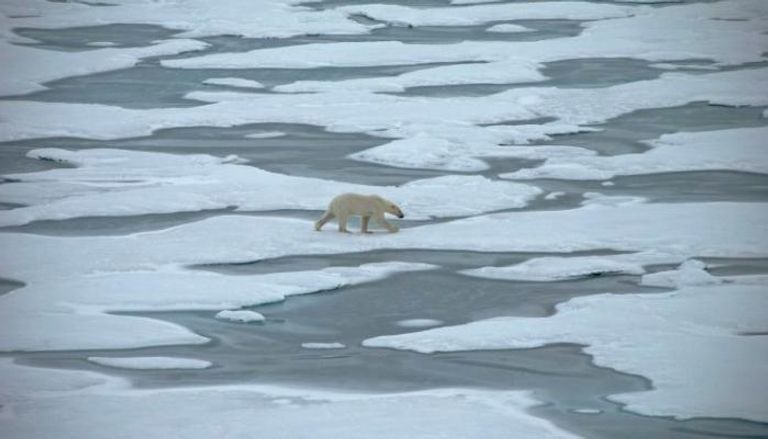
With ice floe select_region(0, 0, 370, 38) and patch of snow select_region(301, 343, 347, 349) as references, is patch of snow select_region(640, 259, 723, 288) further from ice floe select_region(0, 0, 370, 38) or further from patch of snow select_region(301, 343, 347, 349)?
ice floe select_region(0, 0, 370, 38)

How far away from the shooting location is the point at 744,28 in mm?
23875

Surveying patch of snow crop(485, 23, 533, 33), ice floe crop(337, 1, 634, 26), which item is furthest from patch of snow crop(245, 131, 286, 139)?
ice floe crop(337, 1, 634, 26)

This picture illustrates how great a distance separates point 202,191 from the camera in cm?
1241

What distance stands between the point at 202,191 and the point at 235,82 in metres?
6.85

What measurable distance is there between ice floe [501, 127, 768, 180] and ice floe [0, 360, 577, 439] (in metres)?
6.11

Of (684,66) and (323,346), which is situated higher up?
(684,66)

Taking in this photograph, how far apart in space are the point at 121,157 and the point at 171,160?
52 centimetres

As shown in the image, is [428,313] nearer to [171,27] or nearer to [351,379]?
[351,379]

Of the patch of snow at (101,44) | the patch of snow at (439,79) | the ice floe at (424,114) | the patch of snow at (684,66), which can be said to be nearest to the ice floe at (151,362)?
the ice floe at (424,114)

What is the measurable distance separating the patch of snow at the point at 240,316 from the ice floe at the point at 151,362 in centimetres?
77

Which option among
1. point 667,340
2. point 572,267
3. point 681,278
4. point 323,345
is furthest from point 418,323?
point 681,278

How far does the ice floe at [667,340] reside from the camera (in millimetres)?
7020

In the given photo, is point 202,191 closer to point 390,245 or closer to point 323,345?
point 390,245

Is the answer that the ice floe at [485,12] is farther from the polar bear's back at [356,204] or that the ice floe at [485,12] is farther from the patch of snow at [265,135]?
the polar bear's back at [356,204]
